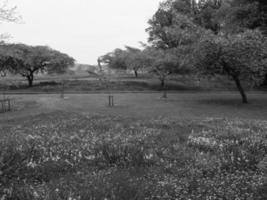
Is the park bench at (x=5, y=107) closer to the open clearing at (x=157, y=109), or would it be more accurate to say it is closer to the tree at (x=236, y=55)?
the open clearing at (x=157, y=109)

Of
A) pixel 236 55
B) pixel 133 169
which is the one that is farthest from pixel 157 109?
pixel 133 169

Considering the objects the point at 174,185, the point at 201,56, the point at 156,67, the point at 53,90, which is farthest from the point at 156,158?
the point at 53,90

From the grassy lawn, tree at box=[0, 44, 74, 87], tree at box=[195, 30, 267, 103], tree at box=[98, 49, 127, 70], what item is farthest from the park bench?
tree at box=[98, 49, 127, 70]

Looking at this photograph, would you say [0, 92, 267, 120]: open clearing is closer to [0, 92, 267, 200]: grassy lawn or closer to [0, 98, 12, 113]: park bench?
[0, 98, 12, 113]: park bench

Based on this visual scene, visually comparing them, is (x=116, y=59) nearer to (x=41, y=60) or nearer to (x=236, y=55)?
(x=41, y=60)

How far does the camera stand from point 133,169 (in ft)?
14.7

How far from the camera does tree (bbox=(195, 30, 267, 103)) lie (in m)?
21.5

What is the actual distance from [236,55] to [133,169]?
769 inches

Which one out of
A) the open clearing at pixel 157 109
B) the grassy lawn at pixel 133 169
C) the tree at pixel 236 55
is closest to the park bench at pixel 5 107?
the open clearing at pixel 157 109

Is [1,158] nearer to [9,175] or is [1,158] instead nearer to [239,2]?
[9,175]

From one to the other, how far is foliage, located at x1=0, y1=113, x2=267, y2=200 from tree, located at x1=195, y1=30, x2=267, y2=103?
16.5m

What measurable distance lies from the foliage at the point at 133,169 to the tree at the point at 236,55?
16.5m

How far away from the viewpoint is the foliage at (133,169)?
137 inches

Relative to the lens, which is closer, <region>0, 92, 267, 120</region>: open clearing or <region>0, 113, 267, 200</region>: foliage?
<region>0, 113, 267, 200</region>: foliage
